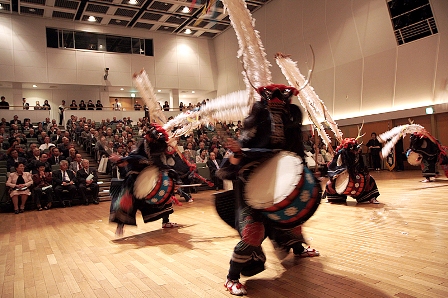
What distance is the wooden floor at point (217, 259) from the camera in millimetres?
2496

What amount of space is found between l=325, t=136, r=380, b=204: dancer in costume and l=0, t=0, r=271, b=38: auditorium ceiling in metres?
10.4

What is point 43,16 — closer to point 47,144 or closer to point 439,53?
point 47,144

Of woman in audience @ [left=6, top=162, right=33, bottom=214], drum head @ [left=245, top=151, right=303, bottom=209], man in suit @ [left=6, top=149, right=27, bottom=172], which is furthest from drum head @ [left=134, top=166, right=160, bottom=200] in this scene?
man in suit @ [left=6, top=149, right=27, bottom=172]

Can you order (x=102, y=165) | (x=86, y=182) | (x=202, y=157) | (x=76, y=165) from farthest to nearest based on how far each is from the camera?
(x=202, y=157)
(x=102, y=165)
(x=76, y=165)
(x=86, y=182)

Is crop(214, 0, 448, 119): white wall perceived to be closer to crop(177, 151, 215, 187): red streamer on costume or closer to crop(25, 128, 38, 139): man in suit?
crop(177, 151, 215, 187): red streamer on costume

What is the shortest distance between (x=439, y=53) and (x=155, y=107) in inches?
396

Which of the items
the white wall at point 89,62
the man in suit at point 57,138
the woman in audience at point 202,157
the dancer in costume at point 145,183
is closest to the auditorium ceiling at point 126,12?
the white wall at point 89,62

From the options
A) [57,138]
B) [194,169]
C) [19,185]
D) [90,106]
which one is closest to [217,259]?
[194,169]

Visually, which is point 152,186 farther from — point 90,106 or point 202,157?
point 90,106

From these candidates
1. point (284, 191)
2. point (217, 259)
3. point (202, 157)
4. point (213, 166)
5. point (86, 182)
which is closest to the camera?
point (284, 191)

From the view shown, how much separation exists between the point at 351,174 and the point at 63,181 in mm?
Answer: 6537

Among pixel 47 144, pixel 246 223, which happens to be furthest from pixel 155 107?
pixel 47 144

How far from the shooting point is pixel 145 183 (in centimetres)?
439

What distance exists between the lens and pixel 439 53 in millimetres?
11039
